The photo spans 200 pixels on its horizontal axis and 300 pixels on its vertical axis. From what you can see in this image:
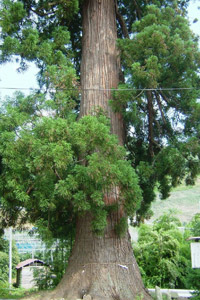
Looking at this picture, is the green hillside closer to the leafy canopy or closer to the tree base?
the leafy canopy

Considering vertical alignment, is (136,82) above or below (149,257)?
above

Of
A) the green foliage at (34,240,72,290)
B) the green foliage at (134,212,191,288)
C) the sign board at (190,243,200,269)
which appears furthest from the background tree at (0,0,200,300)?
the green foliage at (134,212,191,288)

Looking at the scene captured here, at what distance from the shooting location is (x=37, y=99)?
5898 mm

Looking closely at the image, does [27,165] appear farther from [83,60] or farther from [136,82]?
[83,60]

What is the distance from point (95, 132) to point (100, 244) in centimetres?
180

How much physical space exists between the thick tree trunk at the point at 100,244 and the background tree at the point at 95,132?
16 mm

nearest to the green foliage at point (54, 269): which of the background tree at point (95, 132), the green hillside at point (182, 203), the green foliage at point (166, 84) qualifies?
the background tree at point (95, 132)

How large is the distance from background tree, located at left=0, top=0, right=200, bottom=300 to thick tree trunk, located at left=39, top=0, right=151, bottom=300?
0.02 meters

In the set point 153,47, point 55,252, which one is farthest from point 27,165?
point 55,252

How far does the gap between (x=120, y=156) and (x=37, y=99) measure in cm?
163

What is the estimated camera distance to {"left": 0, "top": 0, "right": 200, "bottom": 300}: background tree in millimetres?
5004

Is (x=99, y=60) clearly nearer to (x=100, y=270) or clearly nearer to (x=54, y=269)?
(x=100, y=270)

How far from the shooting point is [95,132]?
16.7 ft

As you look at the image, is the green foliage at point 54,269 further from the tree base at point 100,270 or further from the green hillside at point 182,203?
the green hillside at point 182,203
